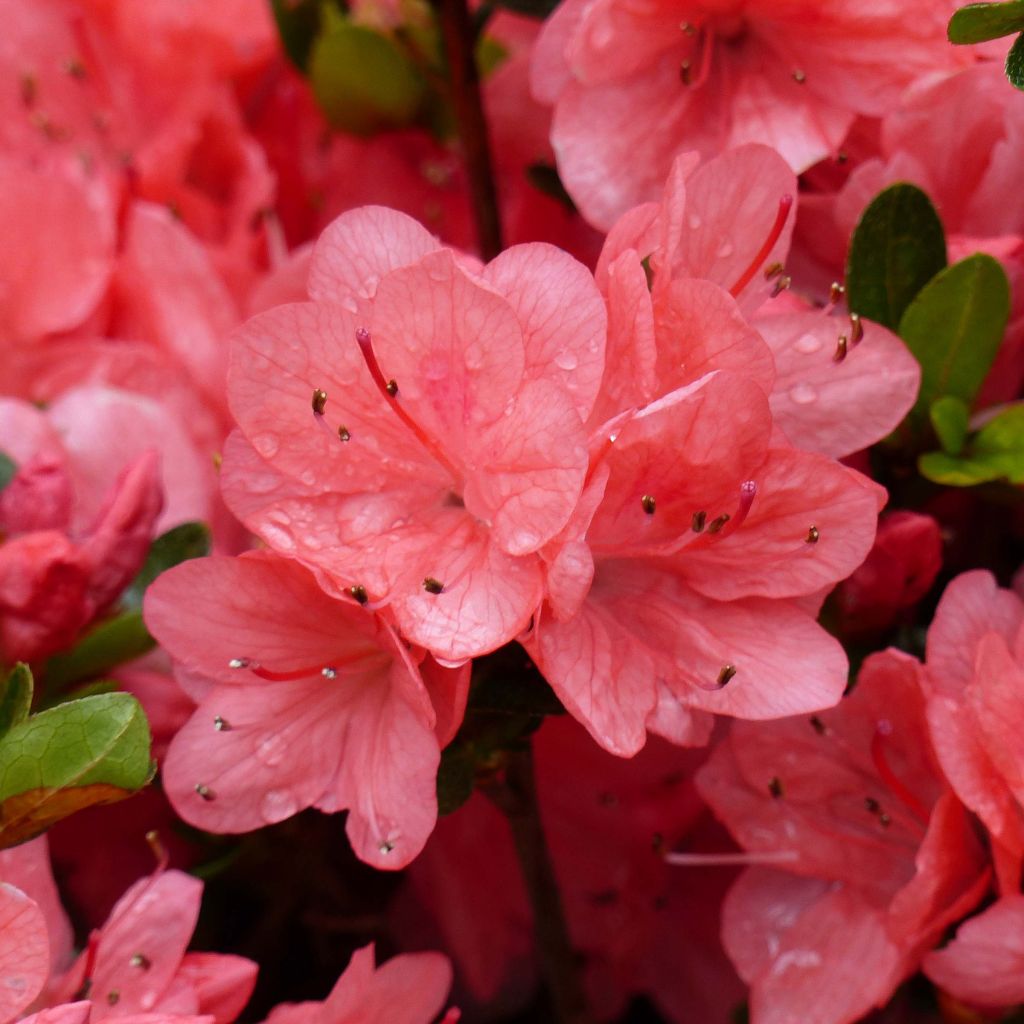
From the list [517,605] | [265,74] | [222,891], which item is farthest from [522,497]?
[265,74]

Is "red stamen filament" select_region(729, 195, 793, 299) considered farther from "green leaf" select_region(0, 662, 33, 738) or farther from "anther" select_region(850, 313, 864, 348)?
"green leaf" select_region(0, 662, 33, 738)

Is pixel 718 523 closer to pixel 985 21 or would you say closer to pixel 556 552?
pixel 556 552

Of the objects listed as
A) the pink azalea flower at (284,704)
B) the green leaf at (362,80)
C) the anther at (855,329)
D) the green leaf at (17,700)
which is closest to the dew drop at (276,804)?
the pink azalea flower at (284,704)

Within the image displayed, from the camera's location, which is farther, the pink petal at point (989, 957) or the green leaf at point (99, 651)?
the green leaf at point (99, 651)

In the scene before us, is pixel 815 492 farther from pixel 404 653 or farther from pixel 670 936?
pixel 670 936

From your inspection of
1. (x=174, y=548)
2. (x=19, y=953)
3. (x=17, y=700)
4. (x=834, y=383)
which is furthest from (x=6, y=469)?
(x=834, y=383)

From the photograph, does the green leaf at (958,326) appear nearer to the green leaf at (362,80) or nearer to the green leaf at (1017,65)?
the green leaf at (1017,65)
